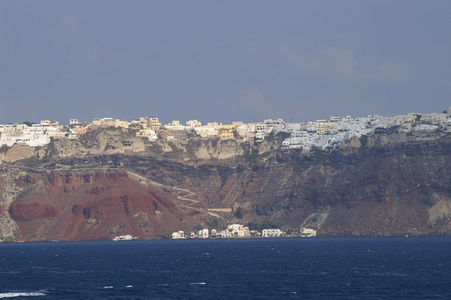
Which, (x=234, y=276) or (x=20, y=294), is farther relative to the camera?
(x=234, y=276)

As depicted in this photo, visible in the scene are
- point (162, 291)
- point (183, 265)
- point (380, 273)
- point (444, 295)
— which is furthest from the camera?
point (183, 265)

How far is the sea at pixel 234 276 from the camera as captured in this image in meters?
107

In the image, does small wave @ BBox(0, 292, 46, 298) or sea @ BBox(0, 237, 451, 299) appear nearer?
small wave @ BBox(0, 292, 46, 298)

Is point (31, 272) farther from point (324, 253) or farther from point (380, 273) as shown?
point (324, 253)

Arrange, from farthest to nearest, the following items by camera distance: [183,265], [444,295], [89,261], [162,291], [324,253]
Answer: [324,253]
[89,261]
[183,265]
[162,291]
[444,295]

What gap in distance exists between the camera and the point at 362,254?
595 feet

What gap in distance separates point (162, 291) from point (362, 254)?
269 ft

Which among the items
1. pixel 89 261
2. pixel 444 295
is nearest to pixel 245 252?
pixel 89 261

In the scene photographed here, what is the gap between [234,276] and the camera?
131m

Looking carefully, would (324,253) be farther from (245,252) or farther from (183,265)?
(183,265)

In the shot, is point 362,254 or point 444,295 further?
point 362,254

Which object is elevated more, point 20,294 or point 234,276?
point 234,276

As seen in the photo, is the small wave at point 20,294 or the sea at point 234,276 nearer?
the small wave at point 20,294

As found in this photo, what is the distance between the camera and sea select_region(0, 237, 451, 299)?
352 feet
